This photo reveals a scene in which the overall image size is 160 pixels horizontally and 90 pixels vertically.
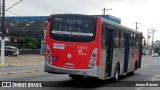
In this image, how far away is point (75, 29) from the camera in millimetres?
16547

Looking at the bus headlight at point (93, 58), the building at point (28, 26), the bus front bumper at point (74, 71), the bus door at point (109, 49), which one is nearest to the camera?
the bus front bumper at point (74, 71)

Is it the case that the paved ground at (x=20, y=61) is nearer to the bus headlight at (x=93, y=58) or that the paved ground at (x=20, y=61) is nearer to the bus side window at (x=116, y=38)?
the bus side window at (x=116, y=38)

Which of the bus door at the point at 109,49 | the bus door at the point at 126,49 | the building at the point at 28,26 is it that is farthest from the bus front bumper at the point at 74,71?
the building at the point at 28,26

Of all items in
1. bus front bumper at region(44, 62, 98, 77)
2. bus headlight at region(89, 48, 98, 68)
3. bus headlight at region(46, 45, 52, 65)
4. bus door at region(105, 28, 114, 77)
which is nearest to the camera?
bus front bumper at region(44, 62, 98, 77)

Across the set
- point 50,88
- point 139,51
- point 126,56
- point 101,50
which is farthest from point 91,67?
point 139,51

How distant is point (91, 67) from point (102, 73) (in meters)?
A: 0.98

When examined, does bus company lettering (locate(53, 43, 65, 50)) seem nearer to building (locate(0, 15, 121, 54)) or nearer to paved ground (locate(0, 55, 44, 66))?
paved ground (locate(0, 55, 44, 66))

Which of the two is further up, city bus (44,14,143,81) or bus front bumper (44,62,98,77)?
city bus (44,14,143,81)

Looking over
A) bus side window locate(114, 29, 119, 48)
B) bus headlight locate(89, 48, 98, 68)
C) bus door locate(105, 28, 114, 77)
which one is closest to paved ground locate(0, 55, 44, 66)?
bus side window locate(114, 29, 119, 48)

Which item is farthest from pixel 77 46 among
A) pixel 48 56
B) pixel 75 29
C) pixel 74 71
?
pixel 48 56

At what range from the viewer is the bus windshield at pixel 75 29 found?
16438mm

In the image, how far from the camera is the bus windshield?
16.4m

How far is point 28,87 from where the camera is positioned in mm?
15188

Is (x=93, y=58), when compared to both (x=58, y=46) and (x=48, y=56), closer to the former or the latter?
(x=58, y=46)
